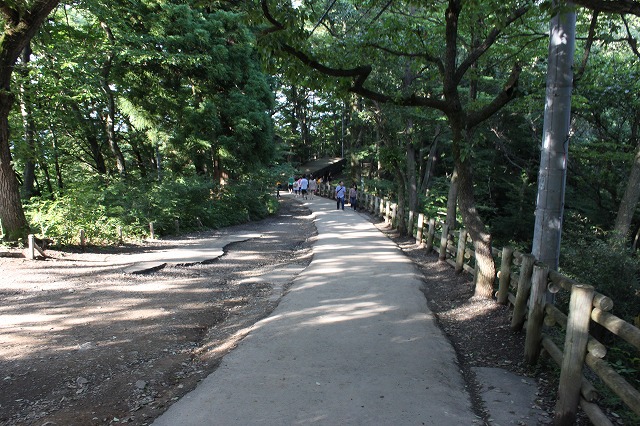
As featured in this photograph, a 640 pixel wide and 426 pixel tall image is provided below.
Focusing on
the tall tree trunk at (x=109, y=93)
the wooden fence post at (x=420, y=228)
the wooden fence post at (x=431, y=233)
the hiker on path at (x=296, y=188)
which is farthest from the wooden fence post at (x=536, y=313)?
the hiker on path at (x=296, y=188)

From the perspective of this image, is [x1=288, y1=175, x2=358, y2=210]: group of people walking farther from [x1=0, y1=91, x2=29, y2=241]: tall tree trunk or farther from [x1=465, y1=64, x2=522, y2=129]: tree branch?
[x1=465, y1=64, x2=522, y2=129]: tree branch

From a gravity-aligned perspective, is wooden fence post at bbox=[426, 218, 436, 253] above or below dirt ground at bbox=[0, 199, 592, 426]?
above

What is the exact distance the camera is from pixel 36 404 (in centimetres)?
419

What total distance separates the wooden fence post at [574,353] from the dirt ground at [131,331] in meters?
0.29

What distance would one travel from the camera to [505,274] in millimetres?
6695

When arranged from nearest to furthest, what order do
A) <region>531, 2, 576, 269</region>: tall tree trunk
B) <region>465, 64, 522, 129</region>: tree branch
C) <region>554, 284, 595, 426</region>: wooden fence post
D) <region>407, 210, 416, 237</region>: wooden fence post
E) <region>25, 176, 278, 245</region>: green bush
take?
<region>554, 284, 595, 426</region>: wooden fence post, <region>531, 2, 576, 269</region>: tall tree trunk, <region>465, 64, 522, 129</region>: tree branch, <region>25, 176, 278, 245</region>: green bush, <region>407, 210, 416, 237</region>: wooden fence post

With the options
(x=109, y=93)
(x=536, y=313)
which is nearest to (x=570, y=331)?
(x=536, y=313)

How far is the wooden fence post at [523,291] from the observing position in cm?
551

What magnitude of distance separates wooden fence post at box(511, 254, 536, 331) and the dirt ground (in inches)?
8.9

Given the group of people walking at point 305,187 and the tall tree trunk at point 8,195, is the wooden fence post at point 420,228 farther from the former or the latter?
the group of people walking at point 305,187

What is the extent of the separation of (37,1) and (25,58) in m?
7.94

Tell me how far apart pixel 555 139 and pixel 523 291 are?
2.01 metres

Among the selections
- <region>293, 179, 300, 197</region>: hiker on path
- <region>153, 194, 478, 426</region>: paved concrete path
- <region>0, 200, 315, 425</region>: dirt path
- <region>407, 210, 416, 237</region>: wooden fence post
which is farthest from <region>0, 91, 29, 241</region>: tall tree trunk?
<region>293, 179, 300, 197</region>: hiker on path

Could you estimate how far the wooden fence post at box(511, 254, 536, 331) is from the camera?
551cm
